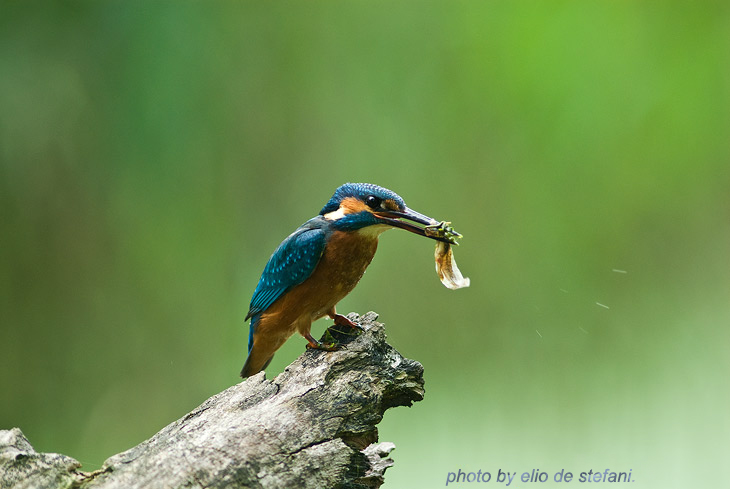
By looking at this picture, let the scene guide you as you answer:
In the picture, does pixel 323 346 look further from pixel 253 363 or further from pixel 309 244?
pixel 253 363

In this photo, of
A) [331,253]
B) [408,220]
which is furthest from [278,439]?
[408,220]

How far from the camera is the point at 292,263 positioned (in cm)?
229

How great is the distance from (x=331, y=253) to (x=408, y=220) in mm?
282

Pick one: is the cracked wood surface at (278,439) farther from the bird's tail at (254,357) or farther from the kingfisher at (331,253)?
the bird's tail at (254,357)

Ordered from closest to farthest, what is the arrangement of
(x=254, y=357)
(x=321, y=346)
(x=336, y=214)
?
1. (x=321, y=346)
2. (x=336, y=214)
3. (x=254, y=357)

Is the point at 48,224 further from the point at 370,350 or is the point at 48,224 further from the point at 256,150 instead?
the point at 370,350

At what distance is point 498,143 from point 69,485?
3.62 meters

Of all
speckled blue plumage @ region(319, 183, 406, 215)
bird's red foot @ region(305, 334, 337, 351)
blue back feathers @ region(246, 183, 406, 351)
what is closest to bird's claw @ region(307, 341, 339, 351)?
bird's red foot @ region(305, 334, 337, 351)

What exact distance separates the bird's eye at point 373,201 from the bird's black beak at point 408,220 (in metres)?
0.03

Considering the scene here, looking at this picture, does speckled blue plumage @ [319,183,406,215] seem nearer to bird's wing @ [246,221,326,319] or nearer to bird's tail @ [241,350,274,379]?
bird's wing @ [246,221,326,319]

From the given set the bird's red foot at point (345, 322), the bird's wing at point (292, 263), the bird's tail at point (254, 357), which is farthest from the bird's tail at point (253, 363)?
the bird's red foot at point (345, 322)

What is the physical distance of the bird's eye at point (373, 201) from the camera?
221cm

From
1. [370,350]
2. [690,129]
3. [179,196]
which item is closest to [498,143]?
[690,129]

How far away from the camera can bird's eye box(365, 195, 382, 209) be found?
2211 mm
